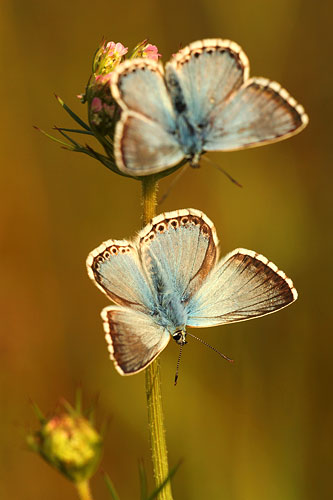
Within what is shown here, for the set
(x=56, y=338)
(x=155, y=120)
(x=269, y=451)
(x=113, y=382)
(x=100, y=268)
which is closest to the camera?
(x=155, y=120)

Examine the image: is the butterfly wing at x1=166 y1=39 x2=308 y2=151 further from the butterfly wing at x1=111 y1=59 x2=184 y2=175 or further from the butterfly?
the butterfly

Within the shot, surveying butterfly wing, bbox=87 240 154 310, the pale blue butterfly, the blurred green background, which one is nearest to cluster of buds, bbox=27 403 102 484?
butterfly wing, bbox=87 240 154 310

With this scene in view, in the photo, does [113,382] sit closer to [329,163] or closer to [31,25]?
[329,163]

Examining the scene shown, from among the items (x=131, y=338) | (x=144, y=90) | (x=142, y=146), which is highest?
(x=144, y=90)

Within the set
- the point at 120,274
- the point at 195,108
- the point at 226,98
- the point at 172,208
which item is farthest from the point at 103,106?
the point at 172,208

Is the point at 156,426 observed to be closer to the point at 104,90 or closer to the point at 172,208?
the point at 104,90

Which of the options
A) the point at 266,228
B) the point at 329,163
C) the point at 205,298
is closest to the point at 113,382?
the point at 266,228
